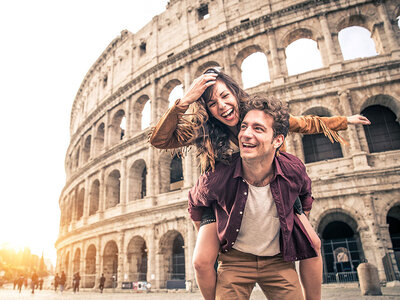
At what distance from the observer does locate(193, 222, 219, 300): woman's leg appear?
5.86 feet

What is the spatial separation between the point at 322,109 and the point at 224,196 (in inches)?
498

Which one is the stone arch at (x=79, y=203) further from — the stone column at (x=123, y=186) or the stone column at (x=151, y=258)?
the stone column at (x=151, y=258)

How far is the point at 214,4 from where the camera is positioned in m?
17.1

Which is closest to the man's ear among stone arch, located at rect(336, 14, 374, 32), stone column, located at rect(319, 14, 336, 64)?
stone column, located at rect(319, 14, 336, 64)

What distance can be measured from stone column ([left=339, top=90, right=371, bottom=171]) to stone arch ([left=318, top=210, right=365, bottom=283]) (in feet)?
6.48

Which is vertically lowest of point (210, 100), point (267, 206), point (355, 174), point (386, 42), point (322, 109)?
point (267, 206)

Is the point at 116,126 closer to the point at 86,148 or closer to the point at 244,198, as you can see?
the point at 86,148

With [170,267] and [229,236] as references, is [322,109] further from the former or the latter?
[229,236]

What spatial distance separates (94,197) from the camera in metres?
20.7

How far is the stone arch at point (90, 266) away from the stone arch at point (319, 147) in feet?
49.4

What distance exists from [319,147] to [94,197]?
612 inches

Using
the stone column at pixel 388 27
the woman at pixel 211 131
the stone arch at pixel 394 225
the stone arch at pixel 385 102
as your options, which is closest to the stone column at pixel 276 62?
the stone arch at pixel 385 102

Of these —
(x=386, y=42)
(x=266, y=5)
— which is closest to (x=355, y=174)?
(x=386, y=42)

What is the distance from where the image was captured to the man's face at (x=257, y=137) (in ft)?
5.83
